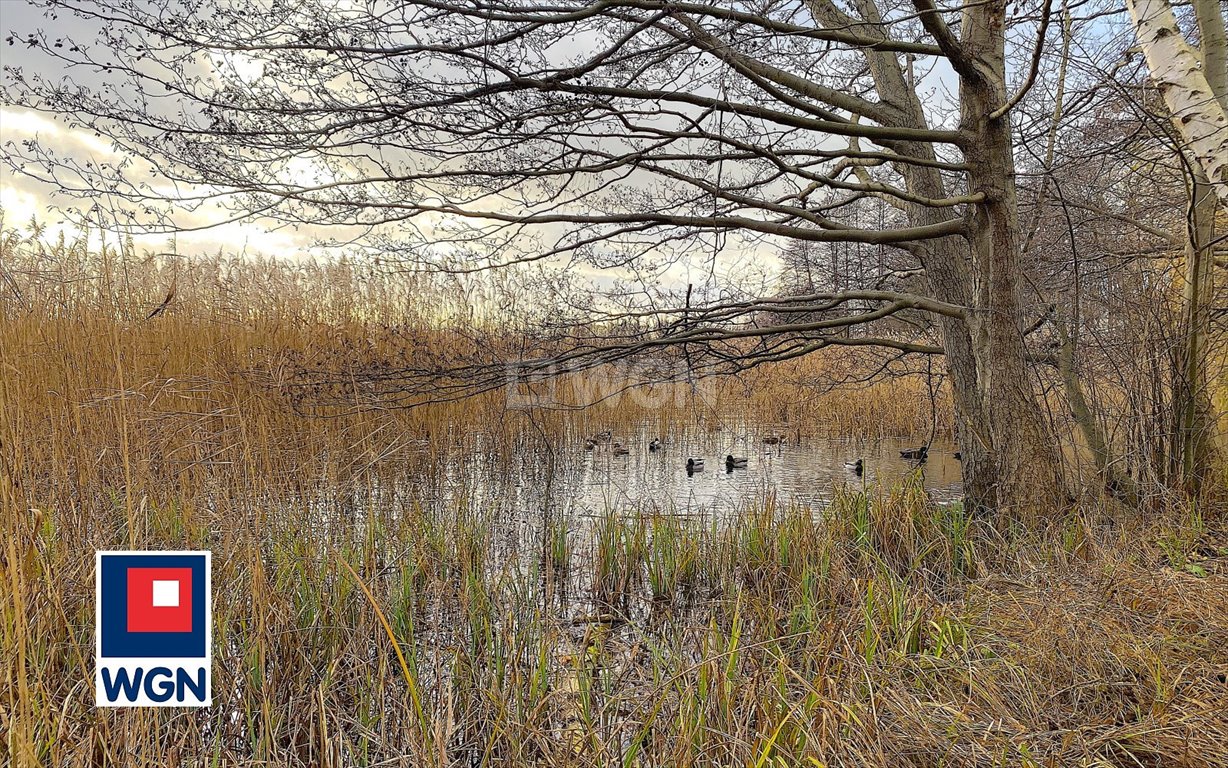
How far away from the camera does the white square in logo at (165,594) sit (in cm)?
168

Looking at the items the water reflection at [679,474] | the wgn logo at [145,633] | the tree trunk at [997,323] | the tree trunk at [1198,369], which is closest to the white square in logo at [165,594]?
the wgn logo at [145,633]

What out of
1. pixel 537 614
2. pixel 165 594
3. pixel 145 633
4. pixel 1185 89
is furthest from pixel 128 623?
pixel 1185 89

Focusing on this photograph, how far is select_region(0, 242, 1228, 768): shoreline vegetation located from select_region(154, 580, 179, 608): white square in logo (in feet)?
0.71

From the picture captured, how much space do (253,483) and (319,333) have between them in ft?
9.07

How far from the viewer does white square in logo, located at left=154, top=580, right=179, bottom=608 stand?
5.52ft

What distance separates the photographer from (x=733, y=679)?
2156mm

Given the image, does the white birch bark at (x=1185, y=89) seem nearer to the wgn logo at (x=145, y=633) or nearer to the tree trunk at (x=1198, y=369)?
the tree trunk at (x=1198, y=369)

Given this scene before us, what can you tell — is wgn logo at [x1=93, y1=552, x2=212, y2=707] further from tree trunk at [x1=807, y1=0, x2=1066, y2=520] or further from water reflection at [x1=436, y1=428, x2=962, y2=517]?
tree trunk at [x1=807, y1=0, x2=1066, y2=520]

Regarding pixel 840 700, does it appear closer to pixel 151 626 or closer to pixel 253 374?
pixel 151 626

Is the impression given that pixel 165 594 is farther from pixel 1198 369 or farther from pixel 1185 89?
pixel 1198 369

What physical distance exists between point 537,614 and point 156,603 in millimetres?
1244

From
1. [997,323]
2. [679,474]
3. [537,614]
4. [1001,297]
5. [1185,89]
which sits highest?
[1185,89]

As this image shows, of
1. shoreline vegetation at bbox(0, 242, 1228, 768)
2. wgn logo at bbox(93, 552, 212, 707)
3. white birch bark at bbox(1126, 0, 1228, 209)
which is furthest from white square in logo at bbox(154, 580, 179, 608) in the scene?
white birch bark at bbox(1126, 0, 1228, 209)

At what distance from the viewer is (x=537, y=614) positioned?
2543 millimetres
